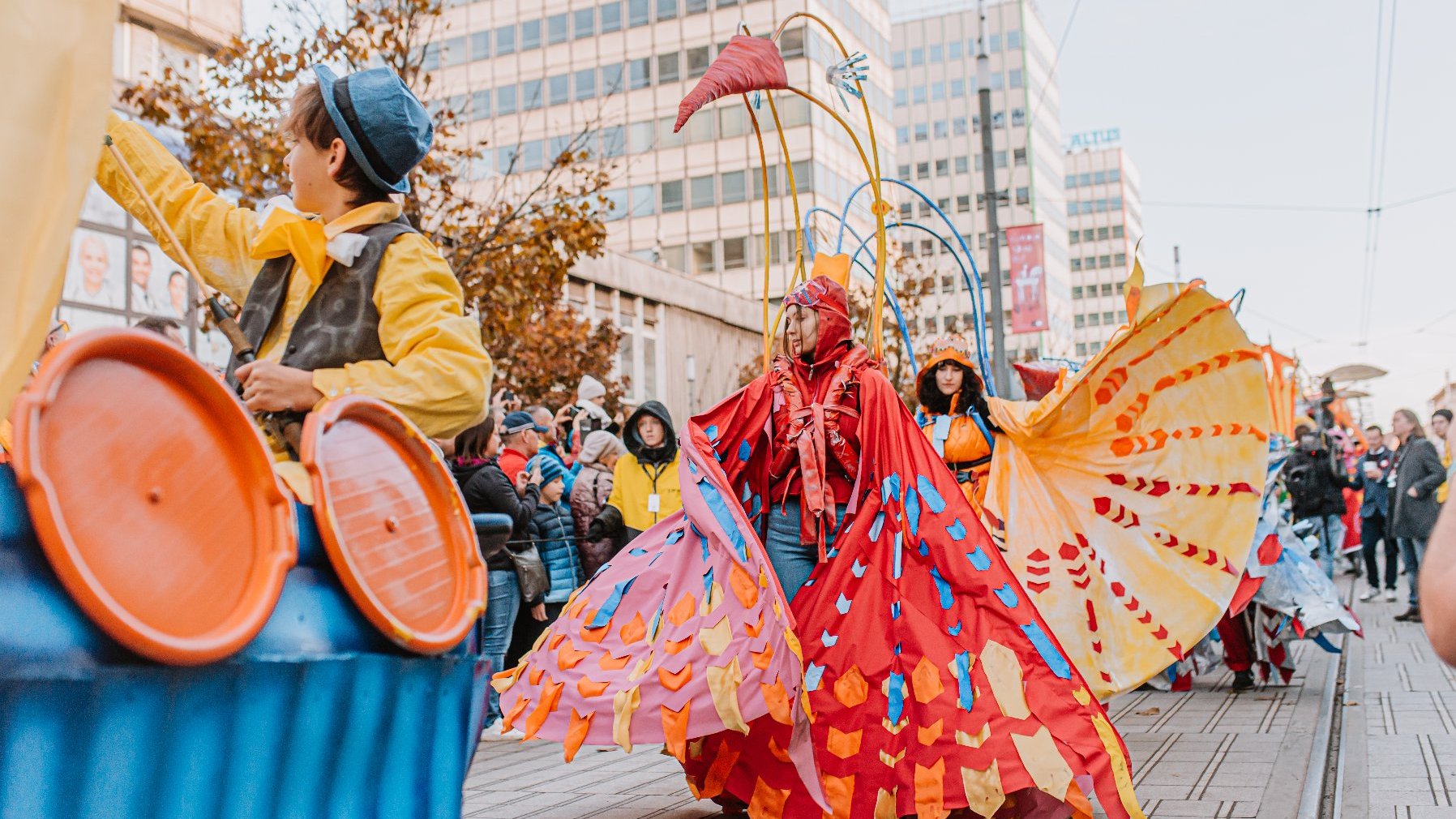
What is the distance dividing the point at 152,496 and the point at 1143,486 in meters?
5.26

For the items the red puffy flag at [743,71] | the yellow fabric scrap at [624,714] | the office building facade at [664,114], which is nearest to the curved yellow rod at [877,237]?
the red puffy flag at [743,71]

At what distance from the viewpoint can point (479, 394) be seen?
2414 millimetres

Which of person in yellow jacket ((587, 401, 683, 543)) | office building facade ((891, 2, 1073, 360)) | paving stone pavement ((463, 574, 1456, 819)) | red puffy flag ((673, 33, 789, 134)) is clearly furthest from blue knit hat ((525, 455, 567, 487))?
office building facade ((891, 2, 1073, 360))

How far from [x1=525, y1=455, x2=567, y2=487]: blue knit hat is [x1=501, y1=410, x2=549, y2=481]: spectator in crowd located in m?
0.12

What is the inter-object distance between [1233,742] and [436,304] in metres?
4.97

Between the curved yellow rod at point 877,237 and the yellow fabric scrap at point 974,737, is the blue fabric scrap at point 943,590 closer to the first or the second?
the yellow fabric scrap at point 974,737

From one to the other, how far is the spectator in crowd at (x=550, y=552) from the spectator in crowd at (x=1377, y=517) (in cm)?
907

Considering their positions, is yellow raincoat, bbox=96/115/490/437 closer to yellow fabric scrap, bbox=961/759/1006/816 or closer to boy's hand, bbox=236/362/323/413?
boy's hand, bbox=236/362/323/413

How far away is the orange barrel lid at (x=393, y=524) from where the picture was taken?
1951 mm

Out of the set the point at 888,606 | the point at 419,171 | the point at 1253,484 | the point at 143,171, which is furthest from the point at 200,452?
the point at 419,171

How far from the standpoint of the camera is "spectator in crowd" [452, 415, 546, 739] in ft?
22.9

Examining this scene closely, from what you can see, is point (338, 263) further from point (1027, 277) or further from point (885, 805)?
point (1027, 277)

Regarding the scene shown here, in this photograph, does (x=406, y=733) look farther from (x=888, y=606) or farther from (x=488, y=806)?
(x=488, y=806)

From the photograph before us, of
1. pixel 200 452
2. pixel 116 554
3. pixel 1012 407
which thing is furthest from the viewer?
pixel 1012 407
